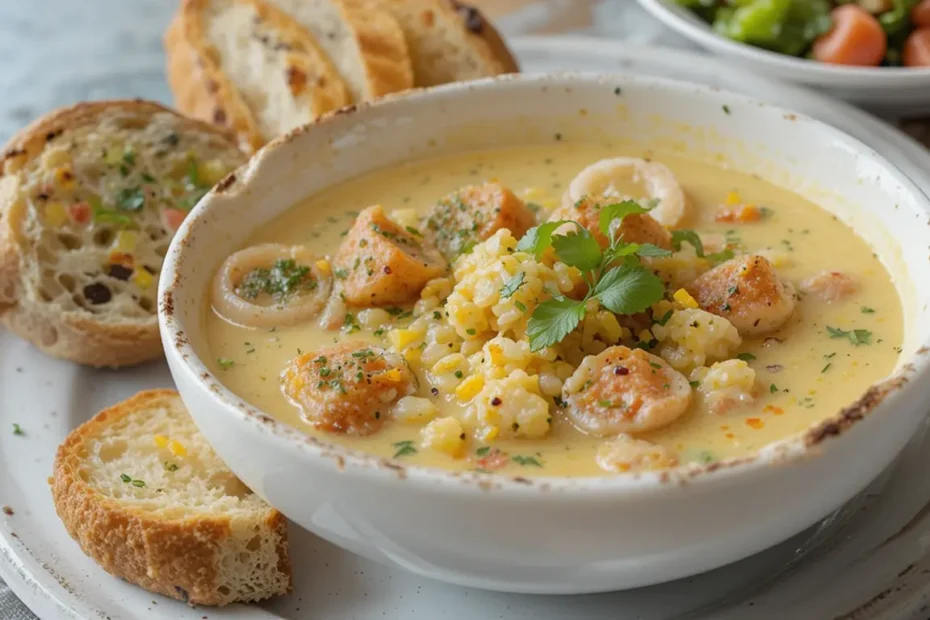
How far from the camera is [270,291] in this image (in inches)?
117

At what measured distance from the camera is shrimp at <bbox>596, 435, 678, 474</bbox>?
2299 mm

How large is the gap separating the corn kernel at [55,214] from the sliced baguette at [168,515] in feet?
2.90

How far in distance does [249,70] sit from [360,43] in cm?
50

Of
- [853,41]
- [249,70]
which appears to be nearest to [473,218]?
[249,70]

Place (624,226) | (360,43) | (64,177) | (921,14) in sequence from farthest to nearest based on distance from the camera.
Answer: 1. (921,14)
2. (360,43)
3. (64,177)
4. (624,226)

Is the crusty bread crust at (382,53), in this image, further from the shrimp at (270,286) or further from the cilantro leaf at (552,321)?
the cilantro leaf at (552,321)

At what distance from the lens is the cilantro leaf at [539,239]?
8.64 ft

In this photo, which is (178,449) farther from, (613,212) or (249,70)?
(249,70)

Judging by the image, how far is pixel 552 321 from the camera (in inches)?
98.2

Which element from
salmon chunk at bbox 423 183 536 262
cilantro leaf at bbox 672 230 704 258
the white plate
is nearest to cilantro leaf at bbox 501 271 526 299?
salmon chunk at bbox 423 183 536 262

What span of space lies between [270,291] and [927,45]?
3.16m

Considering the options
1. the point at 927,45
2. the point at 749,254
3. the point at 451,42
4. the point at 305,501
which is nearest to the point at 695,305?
the point at 749,254

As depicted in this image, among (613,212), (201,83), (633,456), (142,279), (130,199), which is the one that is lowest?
(142,279)

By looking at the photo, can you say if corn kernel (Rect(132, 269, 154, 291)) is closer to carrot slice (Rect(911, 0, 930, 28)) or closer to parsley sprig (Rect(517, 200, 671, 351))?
parsley sprig (Rect(517, 200, 671, 351))
